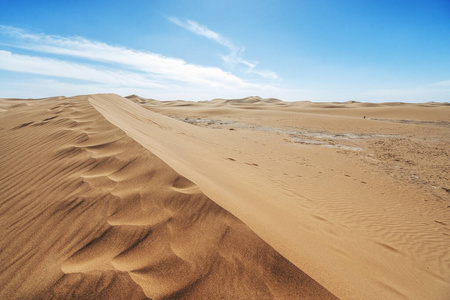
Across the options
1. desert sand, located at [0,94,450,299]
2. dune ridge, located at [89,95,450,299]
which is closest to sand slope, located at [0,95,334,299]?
desert sand, located at [0,94,450,299]

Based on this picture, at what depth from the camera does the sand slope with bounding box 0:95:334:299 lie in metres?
1.28

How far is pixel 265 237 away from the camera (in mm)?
1675

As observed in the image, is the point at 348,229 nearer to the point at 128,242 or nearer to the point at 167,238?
the point at 167,238

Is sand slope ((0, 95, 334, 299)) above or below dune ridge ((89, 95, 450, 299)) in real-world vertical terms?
above

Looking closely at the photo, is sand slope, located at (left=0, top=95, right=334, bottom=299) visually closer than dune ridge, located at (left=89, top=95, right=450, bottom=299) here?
Yes

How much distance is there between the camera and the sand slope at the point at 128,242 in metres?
1.28

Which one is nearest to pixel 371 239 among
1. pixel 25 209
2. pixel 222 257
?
pixel 222 257

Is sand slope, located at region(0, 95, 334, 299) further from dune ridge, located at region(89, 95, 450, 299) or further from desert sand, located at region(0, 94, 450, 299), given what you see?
dune ridge, located at region(89, 95, 450, 299)

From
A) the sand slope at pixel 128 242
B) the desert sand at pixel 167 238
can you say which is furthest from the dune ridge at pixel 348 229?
the sand slope at pixel 128 242

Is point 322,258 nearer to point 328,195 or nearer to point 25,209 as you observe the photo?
point 25,209

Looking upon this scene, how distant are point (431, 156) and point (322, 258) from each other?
10422 mm

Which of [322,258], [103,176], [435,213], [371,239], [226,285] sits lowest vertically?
[435,213]

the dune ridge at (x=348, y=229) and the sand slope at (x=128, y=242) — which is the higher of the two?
the sand slope at (x=128, y=242)

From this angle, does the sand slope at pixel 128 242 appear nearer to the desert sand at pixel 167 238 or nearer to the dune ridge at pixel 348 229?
the desert sand at pixel 167 238
